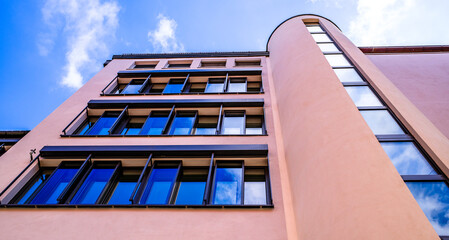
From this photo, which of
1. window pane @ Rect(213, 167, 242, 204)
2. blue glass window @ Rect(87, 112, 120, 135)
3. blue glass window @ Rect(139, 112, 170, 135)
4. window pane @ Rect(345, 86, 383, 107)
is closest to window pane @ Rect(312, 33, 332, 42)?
window pane @ Rect(345, 86, 383, 107)

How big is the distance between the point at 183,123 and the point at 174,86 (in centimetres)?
469

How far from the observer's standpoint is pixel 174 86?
18.3m

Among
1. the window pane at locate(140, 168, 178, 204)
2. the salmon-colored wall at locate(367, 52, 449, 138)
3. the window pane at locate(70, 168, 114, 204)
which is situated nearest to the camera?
the window pane at locate(140, 168, 178, 204)

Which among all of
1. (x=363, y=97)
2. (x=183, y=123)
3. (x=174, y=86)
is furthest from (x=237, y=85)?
(x=363, y=97)

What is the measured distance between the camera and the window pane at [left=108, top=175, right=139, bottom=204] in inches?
396

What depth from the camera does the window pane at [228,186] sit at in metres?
9.62

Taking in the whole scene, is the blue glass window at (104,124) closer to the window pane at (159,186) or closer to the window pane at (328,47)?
the window pane at (159,186)

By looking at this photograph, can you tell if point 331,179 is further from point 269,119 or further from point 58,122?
point 58,122

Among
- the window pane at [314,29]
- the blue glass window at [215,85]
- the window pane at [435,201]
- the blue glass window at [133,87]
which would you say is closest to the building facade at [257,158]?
the window pane at [435,201]

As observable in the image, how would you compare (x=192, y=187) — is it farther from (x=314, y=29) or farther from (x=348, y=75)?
(x=314, y=29)

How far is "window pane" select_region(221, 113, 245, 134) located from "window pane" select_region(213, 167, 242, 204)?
2.79 meters

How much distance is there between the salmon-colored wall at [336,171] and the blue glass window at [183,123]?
457 centimetres

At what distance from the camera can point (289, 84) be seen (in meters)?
13.0

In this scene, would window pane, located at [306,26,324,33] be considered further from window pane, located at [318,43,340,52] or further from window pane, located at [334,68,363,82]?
window pane, located at [334,68,363,82]
